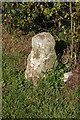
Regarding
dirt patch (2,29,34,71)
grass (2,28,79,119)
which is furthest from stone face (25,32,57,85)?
dirt patch (2,29,34,71)

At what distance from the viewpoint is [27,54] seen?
5773 mm

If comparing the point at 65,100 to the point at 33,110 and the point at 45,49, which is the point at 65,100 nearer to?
the point at 33,110

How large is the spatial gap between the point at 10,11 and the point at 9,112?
9.94 ft

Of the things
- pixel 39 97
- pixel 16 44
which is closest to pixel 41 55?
pixel 39 97

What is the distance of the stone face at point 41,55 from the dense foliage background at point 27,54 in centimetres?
17

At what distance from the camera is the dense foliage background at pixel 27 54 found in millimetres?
4395

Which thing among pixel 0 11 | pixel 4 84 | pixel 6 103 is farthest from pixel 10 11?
pixel 6 103

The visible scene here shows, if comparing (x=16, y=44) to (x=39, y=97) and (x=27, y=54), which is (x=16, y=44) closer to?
(x=27, y=54)

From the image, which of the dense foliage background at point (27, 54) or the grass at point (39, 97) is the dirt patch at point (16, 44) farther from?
the grass at point (39, 97)

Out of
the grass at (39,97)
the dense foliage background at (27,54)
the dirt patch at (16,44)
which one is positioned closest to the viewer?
the grass at (39,97)

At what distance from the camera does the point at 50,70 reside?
493 cm

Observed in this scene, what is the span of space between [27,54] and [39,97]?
158 centimetres

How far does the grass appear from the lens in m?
4.29

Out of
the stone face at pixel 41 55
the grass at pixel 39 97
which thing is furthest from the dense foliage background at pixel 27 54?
the stone face at pixel 41 55
